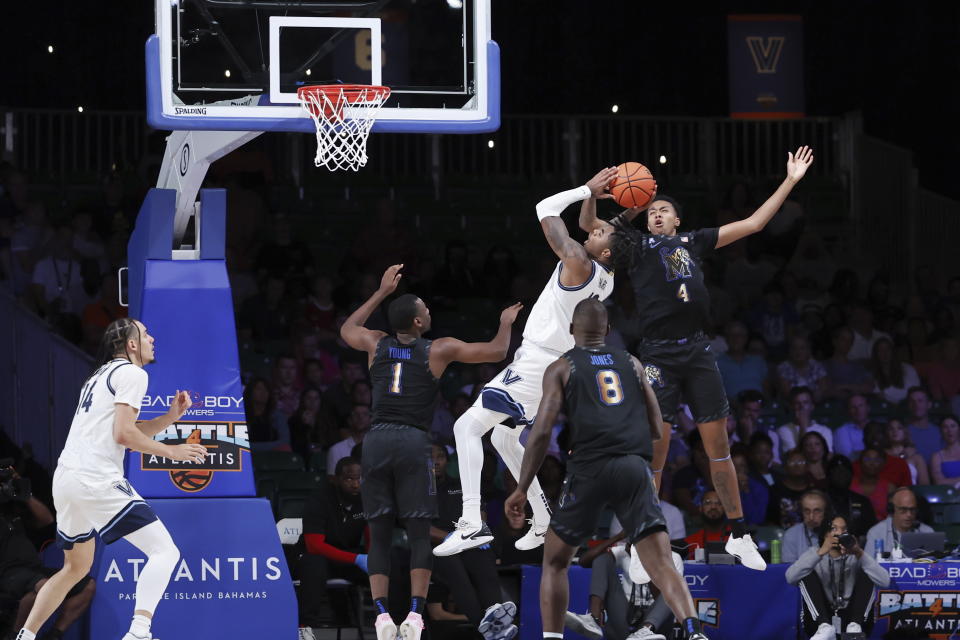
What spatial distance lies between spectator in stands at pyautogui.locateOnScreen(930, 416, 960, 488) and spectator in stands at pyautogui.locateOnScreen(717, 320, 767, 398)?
187 cm

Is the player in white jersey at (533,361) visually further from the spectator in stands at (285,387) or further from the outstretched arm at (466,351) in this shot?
the spectator in stands at (285,387)

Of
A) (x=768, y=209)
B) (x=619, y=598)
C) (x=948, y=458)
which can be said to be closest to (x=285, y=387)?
(x=619, y=598)

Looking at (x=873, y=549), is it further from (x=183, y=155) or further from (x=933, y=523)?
(x=183, y=155)

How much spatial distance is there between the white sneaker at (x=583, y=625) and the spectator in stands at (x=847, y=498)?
275 cm

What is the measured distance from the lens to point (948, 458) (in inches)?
600

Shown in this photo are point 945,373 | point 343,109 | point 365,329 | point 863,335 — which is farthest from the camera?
point 863,335

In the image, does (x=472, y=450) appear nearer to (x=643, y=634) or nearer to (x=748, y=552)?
(x=748, y=552)

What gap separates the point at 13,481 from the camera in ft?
36.4

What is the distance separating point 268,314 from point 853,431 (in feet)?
19.6

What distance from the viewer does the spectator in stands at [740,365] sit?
1600 cm

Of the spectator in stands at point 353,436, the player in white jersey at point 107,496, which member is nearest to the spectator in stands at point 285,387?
the spectator in stands at point 353,436

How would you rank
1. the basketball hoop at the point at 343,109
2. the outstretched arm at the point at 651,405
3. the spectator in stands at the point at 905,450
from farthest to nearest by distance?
the spectator in stands at the point at 905,450 → the basketball hoop at the point at 343,109 → the outstretched arm at the point at 651,405

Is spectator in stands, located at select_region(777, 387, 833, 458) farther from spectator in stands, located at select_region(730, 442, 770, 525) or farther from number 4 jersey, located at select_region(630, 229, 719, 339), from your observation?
number 4 jersey, located at select_region(630, 229, 719, 339)

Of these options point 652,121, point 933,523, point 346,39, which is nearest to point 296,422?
point 346,39
